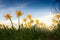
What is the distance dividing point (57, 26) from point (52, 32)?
0.28 m

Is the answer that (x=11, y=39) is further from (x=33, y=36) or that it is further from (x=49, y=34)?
(x=49, y=34)

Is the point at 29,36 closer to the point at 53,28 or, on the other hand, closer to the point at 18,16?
the point at 18,16

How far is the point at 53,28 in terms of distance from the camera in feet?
11.3

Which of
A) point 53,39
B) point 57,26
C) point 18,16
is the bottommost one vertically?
point 53,39

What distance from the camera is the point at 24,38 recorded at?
9.22 feet

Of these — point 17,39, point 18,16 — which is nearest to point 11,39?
point 17,39

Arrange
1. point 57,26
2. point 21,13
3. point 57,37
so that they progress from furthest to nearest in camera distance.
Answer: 1. point 57,26
2. point 21,13
3. point 57,37

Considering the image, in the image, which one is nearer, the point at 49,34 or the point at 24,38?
the point at 24,38

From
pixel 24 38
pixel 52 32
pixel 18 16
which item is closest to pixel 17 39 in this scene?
pixel 24 38

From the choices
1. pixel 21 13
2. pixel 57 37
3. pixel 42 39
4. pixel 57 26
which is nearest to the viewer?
pixel 42 39

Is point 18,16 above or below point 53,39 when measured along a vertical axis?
above

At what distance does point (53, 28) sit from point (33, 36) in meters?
0.63

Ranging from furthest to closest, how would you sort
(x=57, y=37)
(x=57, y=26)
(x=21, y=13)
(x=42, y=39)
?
(x=57, y=26) < (x=21, y=13) < (x=57, y=37) < (x=42, y=39)

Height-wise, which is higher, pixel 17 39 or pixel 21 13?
pixel 21 13
